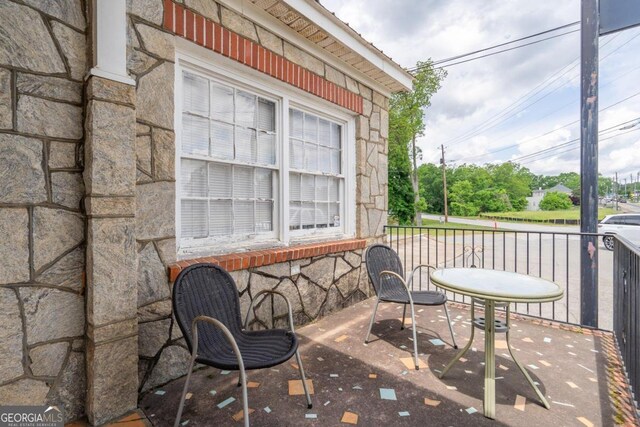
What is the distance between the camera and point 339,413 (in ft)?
5.44

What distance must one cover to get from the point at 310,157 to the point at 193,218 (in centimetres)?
146

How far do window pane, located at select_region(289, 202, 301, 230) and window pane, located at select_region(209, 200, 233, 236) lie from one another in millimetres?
706

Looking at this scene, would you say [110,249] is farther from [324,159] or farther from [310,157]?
[324,159]

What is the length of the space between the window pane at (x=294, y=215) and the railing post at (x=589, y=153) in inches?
108

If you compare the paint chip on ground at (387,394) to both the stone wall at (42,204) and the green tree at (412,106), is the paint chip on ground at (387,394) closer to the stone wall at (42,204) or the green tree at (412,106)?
the stone wall at (42,204)

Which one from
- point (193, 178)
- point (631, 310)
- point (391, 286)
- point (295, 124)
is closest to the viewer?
point (631, 310)

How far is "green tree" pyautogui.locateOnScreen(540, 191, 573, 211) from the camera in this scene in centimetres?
5006

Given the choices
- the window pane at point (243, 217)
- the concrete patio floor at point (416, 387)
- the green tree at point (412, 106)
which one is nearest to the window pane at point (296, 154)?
the window pane at point (243, 217)

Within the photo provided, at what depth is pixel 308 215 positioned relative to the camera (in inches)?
128

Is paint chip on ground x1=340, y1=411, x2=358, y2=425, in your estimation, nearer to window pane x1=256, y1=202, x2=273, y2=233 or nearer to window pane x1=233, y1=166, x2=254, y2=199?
window pane x1=256, y1=202, x2=273, y2=233

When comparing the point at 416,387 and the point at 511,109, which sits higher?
the point at 511,109

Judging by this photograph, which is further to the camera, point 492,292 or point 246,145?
point 246,145

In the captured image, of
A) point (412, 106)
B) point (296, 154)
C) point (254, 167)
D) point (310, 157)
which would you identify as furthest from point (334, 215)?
point (412, 106)

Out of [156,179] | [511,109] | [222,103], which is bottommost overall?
[156,179]
